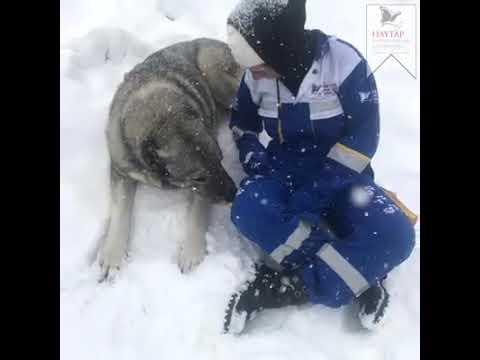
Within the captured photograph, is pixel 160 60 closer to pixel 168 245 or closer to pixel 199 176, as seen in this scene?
pixel 199 176

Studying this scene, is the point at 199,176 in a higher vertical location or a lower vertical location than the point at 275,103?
lower

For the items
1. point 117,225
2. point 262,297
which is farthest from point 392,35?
point 117,225

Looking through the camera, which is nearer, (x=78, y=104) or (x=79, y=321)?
(x=79, y=321)

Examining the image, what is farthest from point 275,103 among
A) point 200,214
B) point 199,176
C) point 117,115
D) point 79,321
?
point 79,321

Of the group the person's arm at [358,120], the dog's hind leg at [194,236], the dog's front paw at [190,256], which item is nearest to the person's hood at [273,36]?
the person's arm at [358,120]

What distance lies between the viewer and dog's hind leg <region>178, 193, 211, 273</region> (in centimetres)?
260

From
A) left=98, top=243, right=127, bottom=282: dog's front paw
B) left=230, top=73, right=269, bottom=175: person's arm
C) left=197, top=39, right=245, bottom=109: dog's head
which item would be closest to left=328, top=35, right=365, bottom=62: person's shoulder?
left=230, top=73, right=269, bottom=175: person's arm

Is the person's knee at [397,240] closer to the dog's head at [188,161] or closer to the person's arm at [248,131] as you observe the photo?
the person's arm at [248,131]

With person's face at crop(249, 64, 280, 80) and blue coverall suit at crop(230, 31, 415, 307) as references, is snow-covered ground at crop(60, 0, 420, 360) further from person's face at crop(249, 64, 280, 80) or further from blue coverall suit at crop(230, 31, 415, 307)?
person's face at crop(249, 64, 280, 80)

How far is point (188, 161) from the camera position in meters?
2.46

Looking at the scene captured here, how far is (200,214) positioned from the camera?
270 cm

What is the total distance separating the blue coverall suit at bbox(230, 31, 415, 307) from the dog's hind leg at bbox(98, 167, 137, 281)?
599 millimetres
